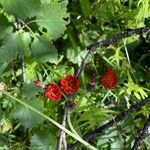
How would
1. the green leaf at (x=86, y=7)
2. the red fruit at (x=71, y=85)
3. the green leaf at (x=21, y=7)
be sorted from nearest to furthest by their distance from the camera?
the green leaf at (x=21, y=7)
the red fruit at (x=71, y=85)
the green leaf at (x=86, y=7)

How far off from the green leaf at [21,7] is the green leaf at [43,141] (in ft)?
1.16

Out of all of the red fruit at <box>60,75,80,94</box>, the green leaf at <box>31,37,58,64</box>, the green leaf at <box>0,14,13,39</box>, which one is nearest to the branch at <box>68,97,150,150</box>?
the red fruit at <box>60,75,80,94</box>

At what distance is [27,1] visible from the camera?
1.00 metres

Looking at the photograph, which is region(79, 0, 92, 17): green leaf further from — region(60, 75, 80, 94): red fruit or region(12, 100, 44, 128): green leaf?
region(12, 100, 44, 128): green leaf

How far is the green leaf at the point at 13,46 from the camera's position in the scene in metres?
1.04

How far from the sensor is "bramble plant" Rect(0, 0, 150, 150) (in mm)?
1072

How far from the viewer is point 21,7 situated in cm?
100

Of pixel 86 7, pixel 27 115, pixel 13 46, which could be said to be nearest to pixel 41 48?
pixel 13 46

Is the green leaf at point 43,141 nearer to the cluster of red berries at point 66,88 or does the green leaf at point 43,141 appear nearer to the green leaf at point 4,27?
the cluster of red berries at point 66,88

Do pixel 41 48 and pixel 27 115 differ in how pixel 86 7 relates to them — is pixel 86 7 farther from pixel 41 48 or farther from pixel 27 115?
pixel 27 115

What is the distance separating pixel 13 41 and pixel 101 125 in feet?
1.37

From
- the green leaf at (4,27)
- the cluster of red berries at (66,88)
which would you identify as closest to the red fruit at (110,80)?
the cluster of red berries at (66,88)

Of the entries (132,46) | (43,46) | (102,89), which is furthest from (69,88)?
(132,46)

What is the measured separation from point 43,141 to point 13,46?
0.95ft
